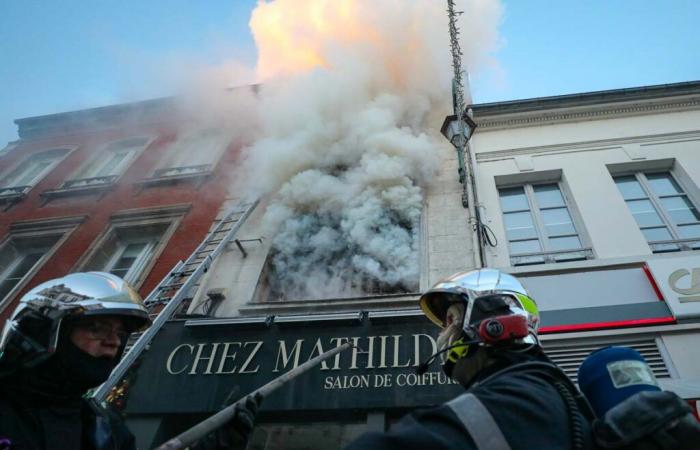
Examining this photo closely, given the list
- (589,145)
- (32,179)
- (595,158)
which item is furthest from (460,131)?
(32,179)

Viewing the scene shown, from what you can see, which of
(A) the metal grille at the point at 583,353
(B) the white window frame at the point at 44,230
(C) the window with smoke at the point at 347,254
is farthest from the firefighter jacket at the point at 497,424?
(B) the white window frame at the point at 44,230

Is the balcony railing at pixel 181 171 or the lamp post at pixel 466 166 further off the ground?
the balcony railing at pixel 181 171

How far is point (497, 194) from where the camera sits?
6969 mm

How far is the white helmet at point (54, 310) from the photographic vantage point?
6.58ft

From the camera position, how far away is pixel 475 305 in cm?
207

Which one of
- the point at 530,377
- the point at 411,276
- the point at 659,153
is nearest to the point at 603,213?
the point at 659,153

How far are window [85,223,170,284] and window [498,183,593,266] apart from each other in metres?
6.89

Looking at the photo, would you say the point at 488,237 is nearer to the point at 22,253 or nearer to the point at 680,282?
the point at 680,282

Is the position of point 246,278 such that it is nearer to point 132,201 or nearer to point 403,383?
point 403,383

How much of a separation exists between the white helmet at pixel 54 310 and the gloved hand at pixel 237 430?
92cm

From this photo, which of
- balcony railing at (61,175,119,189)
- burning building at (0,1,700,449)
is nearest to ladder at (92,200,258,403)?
burning building at (0,1,700,449)

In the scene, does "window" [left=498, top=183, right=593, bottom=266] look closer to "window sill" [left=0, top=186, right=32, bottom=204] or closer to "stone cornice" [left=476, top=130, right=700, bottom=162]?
"stone cornice" [left=476, top=130, right=700, bottom=162]

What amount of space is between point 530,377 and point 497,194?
6.03m

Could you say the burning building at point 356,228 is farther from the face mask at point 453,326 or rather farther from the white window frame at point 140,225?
the face mask at point 453,326
